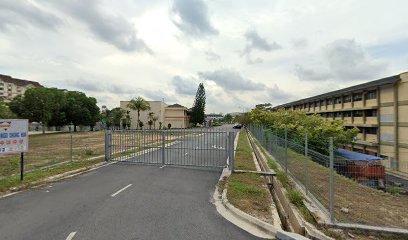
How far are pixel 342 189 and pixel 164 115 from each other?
86458 millimetres

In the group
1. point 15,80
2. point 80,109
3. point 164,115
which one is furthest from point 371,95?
point 15,80

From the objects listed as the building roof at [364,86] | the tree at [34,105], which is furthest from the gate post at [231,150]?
the tree at [34,105]

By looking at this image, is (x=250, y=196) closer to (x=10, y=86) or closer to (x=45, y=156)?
(x=45, y=156)

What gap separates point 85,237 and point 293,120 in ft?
97.6

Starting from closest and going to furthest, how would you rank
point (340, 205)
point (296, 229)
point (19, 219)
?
point (296, 229) < point (19, 219) < point (340, 205)

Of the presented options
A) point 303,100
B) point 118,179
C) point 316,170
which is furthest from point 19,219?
point 303,100

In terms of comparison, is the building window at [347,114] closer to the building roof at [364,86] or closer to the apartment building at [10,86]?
the building roof at [364,86]

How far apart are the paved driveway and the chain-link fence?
9.17 feet

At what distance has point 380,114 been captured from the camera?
118ft

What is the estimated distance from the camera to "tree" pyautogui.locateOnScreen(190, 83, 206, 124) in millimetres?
90375

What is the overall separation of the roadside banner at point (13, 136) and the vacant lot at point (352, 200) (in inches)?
413

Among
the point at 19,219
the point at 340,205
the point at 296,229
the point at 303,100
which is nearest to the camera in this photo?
the point at 296,229

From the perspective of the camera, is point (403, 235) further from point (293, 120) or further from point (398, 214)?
point (293, 120)

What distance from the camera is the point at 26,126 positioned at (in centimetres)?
1070
